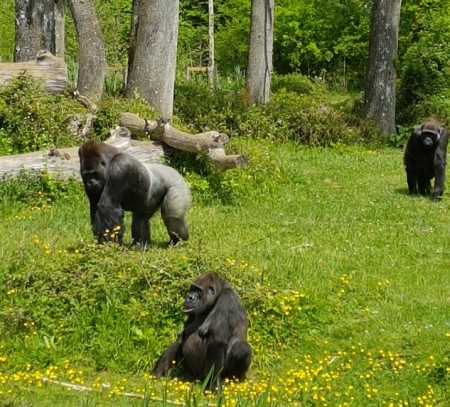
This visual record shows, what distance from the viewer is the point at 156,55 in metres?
13.9

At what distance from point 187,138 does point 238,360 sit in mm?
5375

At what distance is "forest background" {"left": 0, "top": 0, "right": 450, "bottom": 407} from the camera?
21.3 feet

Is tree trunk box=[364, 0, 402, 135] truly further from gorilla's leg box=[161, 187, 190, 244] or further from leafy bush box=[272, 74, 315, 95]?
gorilla's leg box=[161, 187, 190, 244]

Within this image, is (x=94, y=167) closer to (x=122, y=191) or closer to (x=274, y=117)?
(x=122, y=191)

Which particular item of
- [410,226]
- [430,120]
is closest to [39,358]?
[410,226]

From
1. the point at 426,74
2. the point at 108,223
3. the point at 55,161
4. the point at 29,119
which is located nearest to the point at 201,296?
the point at 108,223

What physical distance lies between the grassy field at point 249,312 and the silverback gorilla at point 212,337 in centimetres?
17

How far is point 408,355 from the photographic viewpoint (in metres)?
6.84

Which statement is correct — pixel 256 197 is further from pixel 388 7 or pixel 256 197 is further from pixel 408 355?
pixel 388 7

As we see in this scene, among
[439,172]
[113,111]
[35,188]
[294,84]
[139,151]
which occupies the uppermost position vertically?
[113,111]

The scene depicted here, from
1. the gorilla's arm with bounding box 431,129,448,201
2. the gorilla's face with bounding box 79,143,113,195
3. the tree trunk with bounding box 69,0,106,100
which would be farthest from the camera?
the tree trunk with bounding box 69,0,106,100

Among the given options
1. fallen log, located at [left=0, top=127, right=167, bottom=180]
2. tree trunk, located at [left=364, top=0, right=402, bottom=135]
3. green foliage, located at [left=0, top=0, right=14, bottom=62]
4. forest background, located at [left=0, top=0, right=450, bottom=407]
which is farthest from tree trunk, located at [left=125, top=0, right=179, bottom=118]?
green foliage, located at [left=0, top=0, right=14, bottom=62]

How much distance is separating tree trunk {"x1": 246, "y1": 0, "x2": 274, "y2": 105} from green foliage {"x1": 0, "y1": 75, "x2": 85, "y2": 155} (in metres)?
5.56

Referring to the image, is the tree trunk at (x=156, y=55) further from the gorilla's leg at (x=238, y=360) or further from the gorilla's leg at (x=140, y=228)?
the gorilla's leg at (x=238, y=360)
